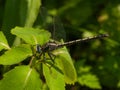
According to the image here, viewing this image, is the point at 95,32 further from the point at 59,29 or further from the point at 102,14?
the point at 59,29

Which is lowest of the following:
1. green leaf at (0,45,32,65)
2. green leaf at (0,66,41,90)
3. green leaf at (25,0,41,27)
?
green leaf at (0,66,41,90)

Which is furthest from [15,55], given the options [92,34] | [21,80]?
[92,34]

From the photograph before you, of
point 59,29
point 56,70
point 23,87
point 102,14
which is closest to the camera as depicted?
point 23,87

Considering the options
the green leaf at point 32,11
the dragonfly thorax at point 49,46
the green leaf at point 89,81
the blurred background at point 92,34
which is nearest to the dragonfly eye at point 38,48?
the dragonfly thorax at point 49,46

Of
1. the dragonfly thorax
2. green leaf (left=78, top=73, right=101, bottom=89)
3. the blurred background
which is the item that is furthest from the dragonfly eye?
green leaf (left=78, top=73, right=101, bottom=89)

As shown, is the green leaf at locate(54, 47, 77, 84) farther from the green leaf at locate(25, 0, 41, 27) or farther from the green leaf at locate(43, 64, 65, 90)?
the green leaf at locate(25, 0, 41, 27)

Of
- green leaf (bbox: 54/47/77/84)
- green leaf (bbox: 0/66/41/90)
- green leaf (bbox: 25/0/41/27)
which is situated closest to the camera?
green leaf (bbox: 0/66/41/90)

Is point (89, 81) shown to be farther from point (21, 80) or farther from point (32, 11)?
point (21, 80)

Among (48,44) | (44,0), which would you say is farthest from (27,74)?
(44,0)
